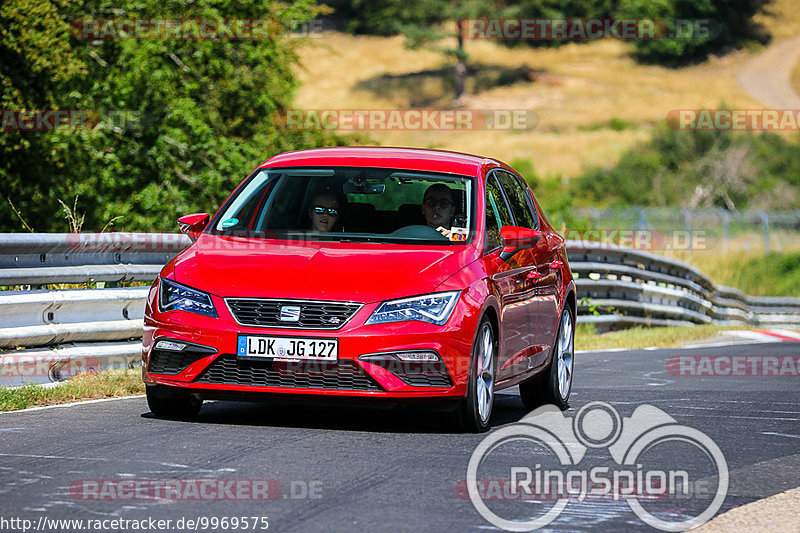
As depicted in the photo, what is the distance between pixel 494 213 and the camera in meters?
9.02

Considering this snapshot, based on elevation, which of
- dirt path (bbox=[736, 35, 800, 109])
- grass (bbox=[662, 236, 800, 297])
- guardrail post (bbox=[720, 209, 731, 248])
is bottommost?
dirt path (bbox=[736, 35, 800, 109])

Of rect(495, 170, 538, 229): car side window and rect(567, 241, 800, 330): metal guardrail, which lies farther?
rect(567, 241, 800, 330): metal guardrail

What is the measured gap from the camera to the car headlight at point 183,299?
25.2 feet

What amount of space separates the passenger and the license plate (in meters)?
1.39

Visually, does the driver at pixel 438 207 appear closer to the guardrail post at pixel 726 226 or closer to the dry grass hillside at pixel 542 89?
the guardrail post at pixel 726 226

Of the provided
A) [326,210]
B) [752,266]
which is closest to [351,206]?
[326,210]

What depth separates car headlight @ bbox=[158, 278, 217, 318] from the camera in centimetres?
768

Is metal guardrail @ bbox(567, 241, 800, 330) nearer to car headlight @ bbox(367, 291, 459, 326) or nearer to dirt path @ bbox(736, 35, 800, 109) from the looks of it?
car headlight @ bbox(367, 291, 459, 326)

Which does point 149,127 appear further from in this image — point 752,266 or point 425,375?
point 752,266

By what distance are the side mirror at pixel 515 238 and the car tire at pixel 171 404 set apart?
2.15 m

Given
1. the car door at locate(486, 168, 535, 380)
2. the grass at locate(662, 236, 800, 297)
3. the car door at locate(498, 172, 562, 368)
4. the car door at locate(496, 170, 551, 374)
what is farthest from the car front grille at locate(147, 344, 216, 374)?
the grass at locate(662, 236, 800, 297)

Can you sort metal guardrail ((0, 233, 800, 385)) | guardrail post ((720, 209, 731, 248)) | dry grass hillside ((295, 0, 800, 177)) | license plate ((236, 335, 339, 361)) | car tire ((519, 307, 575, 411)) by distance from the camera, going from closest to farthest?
license plate ((236, 335, 339, 361)), metal guardrail ((0, 233, 800, 385)), car tire ((519, 307, 575, 411)), guardrail post ((720, 209, 731, 248)), dry grass hillside ((295, 0, 800, 177))

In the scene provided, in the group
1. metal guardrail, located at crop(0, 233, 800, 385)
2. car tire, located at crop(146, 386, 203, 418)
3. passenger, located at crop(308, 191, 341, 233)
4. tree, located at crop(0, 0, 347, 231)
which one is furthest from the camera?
tree, located at crop(0, 0, 347, 231)

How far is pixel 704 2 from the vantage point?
107 m
